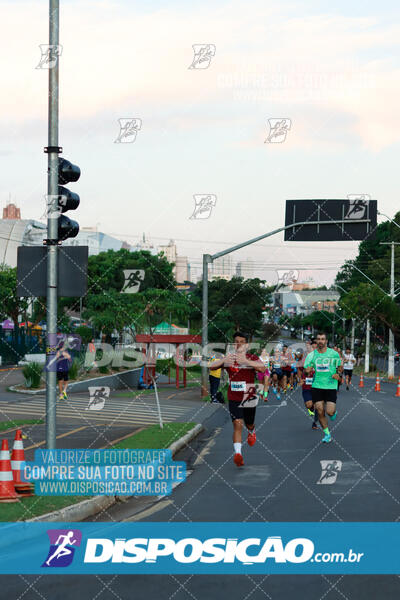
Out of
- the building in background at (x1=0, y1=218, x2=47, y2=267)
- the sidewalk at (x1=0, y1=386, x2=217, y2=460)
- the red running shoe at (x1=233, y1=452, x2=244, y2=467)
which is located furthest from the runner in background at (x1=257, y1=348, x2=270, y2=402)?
the building in background at (x1=0, y1=218, x2=47, y2=267)

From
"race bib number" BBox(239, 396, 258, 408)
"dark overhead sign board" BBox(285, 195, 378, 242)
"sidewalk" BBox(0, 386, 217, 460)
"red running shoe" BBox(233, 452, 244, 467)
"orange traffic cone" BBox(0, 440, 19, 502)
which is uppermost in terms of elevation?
"dark overhead sign board" BBox(285, 195, 378, 242)

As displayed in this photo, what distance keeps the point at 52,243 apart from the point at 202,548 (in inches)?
179

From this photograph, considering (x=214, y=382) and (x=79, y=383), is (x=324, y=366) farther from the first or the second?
(x=79, y=383)

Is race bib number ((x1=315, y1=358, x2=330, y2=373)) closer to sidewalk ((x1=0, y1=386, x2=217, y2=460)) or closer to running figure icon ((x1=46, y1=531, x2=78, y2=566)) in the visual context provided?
sidewalk ((x1=0, y1=386, x2=217, y2=460))

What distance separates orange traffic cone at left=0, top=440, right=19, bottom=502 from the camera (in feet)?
28.8

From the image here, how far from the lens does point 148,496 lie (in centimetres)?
991

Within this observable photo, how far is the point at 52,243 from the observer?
10.1 m

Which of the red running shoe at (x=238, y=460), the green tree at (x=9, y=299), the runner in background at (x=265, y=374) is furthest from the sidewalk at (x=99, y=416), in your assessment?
the green tree at (x=9, y=299)

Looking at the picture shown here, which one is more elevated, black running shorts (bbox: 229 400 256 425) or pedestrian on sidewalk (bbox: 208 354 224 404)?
black running shorts (bbox: 229 400 256 425)

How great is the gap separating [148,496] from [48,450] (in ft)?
4.49

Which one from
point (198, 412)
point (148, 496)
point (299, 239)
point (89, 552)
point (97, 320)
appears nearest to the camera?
point (89, 552)

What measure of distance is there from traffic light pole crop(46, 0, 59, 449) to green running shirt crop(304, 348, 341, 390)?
5554 millimetres
